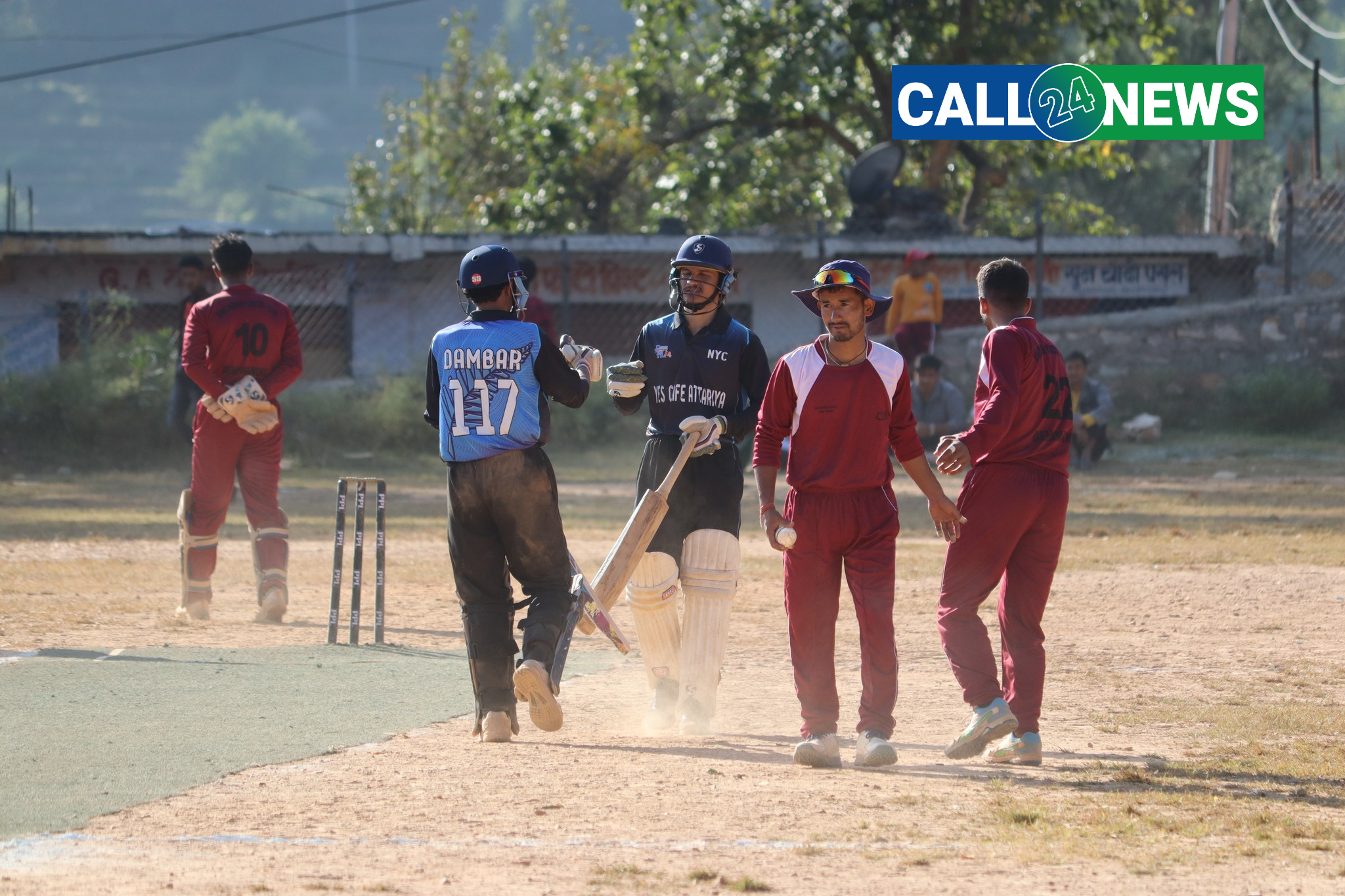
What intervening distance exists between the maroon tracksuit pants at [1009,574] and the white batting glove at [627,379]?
4.61ft

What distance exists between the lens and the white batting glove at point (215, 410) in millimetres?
8992

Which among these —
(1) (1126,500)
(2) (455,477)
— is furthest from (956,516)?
(1) (1126,500)

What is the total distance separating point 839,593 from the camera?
5898mm

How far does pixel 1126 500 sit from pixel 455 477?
32.3 ft

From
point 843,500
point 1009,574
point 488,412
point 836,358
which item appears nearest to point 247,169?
point 488,412

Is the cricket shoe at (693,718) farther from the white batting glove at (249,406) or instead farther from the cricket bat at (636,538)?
the white batting glove at (249,406)

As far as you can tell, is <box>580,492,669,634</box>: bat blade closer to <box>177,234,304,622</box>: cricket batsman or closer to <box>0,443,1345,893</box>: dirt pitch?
<box>0,443,1345,893</box>: dirt pitch

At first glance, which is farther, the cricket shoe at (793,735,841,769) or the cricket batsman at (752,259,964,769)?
the cricket batsman at (752,259,964,769)

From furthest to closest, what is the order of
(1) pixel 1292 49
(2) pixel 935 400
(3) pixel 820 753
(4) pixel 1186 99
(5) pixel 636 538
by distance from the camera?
(1) pixel 1292 49 → (4) pixel 1186 99 → (2) pixel 935 400 → (5) pixel 636 538 → (3) pixel 820 753

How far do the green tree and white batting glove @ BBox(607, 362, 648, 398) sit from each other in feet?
399

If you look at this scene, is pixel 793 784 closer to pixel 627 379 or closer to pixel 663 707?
pixel 663 707

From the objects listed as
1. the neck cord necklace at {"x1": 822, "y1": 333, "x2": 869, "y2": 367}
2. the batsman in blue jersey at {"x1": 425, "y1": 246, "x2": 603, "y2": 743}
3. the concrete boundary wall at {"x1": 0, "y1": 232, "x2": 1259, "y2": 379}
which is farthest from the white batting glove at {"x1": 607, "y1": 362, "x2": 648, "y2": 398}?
the concrete boundary wall at {"x1": 0, "y1": 232, "x2": 1259, "y2": 379}

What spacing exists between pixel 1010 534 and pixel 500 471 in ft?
6.52

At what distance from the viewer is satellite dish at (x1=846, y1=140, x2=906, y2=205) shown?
2262 cm
